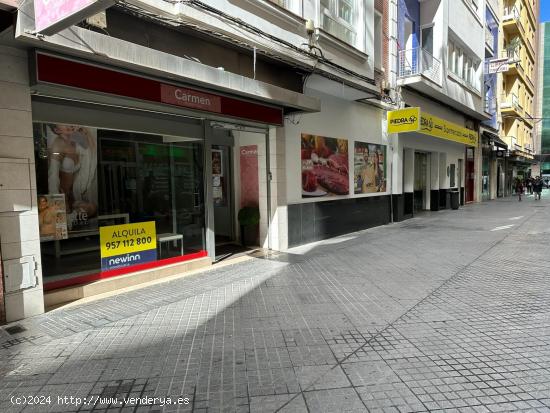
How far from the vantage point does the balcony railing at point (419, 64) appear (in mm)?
13539

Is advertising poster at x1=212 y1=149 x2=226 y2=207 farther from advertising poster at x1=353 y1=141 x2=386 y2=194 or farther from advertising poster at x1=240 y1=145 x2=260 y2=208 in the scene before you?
advertising poster at x1=353 y1=141 x2=386 y2=194

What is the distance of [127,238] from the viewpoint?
6.26 meters

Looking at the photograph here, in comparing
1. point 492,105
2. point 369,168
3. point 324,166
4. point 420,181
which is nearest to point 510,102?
point 492,105

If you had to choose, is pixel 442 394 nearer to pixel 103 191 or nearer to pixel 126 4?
pixel 103 191

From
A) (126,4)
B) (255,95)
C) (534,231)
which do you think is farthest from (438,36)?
(126,4)

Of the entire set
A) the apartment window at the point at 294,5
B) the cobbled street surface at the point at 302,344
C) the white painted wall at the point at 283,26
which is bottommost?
the cobbled street surface at the point at 302,344

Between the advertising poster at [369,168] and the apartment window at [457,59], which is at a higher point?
the apartment window at [457,59]

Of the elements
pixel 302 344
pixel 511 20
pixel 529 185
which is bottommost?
pixel 302 344

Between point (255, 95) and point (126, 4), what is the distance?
2.55m

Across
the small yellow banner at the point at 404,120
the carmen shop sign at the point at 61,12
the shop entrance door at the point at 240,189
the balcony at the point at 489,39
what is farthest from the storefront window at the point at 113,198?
the balcony at the point at 489,39

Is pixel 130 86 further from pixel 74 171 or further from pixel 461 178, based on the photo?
pixel 461 178

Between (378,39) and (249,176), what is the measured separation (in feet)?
23.0

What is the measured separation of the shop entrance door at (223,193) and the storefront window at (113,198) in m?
1.77

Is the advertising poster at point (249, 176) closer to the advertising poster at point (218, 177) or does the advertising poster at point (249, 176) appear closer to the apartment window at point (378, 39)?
the advertising poster at point (218, 177)
